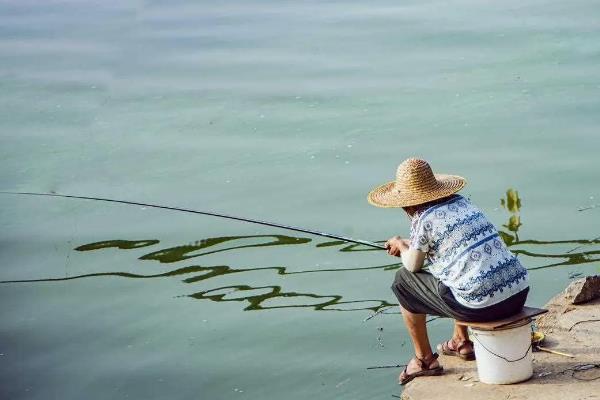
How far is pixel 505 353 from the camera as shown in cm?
405

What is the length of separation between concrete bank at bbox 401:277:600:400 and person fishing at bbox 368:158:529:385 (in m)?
0.26

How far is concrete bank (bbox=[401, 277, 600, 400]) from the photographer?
13.3 feet

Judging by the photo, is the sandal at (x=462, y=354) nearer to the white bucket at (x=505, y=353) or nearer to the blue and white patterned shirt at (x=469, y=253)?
the white bucket at (x=505, y=353)

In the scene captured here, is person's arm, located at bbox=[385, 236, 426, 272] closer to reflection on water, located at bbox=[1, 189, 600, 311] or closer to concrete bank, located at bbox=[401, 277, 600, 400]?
concrete bank, located at bbox=[401, 277, 600, 400]

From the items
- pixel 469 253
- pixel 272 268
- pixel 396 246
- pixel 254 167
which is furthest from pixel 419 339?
pixel 254 167

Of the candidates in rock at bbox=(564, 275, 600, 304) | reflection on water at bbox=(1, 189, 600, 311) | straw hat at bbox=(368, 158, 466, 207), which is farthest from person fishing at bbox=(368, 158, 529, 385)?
reflection on water at bbox=(1, 189, 600, 311)

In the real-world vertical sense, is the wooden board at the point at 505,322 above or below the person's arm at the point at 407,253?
below

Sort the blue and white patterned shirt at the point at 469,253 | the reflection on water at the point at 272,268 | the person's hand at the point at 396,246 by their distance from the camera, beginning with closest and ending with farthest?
the blue and white patterned shirt at the point at 469,253 → the person's hand at the point at 396,246 → the reflection on water at the point at 272,268

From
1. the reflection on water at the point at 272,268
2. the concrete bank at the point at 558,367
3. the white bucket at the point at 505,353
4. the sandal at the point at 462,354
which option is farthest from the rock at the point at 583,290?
the reflection on water at the point at 272,268

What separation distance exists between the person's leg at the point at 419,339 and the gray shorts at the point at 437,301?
0.03 metres

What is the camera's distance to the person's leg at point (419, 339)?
4309mm

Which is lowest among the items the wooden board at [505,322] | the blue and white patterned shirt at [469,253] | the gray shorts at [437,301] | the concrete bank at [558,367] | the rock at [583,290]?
the concrete bank at [558,367]

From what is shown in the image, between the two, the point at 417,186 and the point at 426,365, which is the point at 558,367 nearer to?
the point at 426,365

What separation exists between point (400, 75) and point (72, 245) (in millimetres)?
3224
